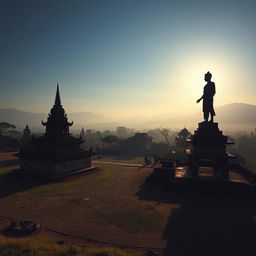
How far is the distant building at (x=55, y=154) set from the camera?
26.1 metres

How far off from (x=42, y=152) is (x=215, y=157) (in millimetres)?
21265

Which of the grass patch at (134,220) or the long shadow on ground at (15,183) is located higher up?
the long shadow on ground at (15,183)

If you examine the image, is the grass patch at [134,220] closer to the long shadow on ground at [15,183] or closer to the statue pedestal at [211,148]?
the statue pedestal at [211,148]

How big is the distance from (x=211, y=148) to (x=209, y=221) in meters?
8.41

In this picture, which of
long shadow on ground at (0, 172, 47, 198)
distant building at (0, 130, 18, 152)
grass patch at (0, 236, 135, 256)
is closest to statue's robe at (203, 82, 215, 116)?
grass patch at (0, 236, 135, 256)

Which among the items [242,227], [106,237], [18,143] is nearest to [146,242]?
[106,237]

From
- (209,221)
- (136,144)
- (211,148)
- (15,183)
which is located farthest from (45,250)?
(136,144)

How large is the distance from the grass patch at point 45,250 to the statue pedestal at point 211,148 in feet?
42.8

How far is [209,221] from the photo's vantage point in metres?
13.1

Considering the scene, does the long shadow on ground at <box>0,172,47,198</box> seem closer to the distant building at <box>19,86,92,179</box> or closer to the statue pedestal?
the distant building at <box>19,86,92,179</box>

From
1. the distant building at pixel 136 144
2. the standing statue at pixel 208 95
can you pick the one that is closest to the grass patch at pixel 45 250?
the standing statue at pixel 208 95

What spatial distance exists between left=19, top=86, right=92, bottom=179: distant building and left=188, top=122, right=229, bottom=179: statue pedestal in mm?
16069

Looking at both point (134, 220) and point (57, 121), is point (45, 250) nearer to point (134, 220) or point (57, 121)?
point (134, 220)

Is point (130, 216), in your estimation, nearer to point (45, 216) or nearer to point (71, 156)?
point (45, 216)
